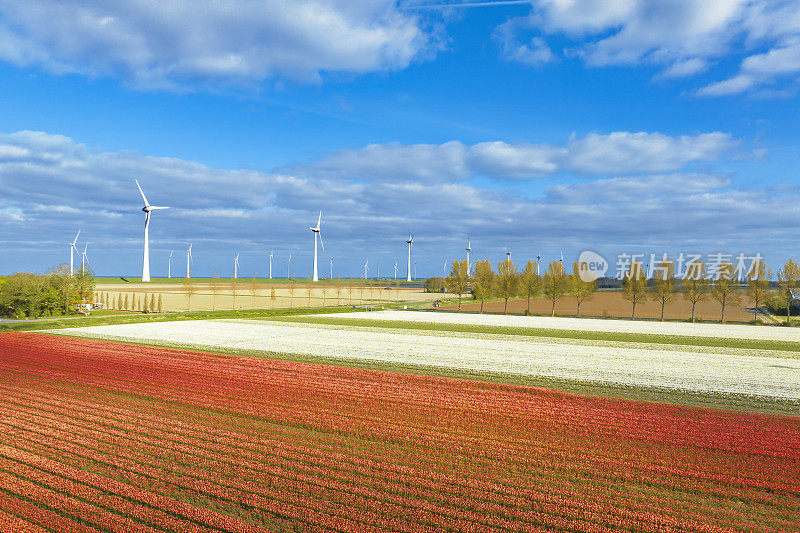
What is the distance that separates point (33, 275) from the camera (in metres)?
56.7

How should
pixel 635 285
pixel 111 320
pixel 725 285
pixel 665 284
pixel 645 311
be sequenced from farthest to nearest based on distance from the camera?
pixel 645 311 → pixel 635 285 → pixel 665 284 → pixel 725 285 → pixel 111 320

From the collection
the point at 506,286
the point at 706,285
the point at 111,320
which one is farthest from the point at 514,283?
the point at 111,320

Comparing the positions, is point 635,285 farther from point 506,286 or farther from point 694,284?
point 506,286

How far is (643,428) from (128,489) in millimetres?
13835

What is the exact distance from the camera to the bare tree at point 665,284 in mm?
69562

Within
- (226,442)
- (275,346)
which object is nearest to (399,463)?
(226,442)

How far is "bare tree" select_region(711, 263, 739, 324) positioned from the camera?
6688 cm

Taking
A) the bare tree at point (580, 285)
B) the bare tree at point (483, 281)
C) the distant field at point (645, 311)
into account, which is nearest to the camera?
the distant field at point (645, 311)

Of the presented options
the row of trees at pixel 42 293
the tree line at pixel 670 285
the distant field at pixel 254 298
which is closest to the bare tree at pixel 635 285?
the tree line at pixel 670 285

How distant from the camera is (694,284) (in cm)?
7056

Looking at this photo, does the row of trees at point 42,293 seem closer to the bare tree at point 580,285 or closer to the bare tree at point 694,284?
the bare tree at point 580,285

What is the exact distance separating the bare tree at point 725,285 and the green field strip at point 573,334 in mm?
26344

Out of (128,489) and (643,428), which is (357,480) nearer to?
(128,489)

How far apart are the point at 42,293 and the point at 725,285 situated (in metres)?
78.9
